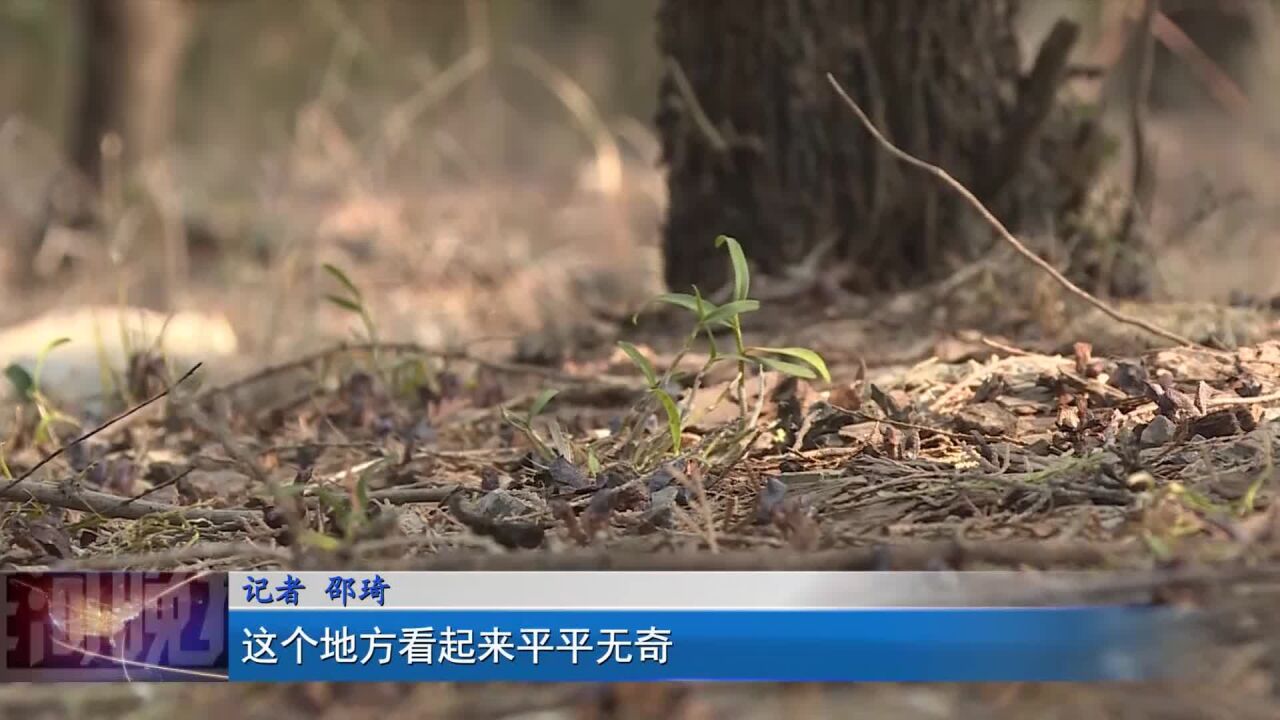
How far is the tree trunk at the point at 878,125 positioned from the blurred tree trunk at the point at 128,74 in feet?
8.75

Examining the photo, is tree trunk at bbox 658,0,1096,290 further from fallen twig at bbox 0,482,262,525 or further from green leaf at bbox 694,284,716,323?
fallen twig at bbox 0,482,262,525

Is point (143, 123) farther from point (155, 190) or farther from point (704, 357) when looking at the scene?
point (704, 357)

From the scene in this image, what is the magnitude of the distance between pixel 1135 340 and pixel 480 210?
310 centimetres

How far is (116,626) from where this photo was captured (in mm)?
1038

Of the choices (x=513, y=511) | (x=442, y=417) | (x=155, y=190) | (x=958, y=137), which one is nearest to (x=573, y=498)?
(x=513, y=511)

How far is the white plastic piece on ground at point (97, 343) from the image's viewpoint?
2057 mm

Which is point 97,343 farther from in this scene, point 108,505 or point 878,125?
point 878,125

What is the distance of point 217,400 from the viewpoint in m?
1.74

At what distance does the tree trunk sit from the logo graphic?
3.89 feet

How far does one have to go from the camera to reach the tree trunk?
6.60 ft

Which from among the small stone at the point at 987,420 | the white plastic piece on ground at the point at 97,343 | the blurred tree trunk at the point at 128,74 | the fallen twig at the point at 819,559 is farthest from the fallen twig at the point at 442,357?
the blurred tree trunk at the point at 128,74

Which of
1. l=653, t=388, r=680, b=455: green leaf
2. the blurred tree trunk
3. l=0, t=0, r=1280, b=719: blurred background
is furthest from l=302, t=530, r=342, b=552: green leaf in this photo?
the blurred tree trunk

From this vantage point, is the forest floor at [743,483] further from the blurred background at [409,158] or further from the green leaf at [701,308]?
the blurred background at [409,158]

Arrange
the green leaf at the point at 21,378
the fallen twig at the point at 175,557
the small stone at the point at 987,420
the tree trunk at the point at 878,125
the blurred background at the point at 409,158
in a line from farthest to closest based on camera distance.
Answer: the blurred background at the point at 409,158, the tree trunk at the point at 878,125, the green leaf at the point at 21,378, the small stone at the point at 987,420, the fallen twig at the point at 175,557
